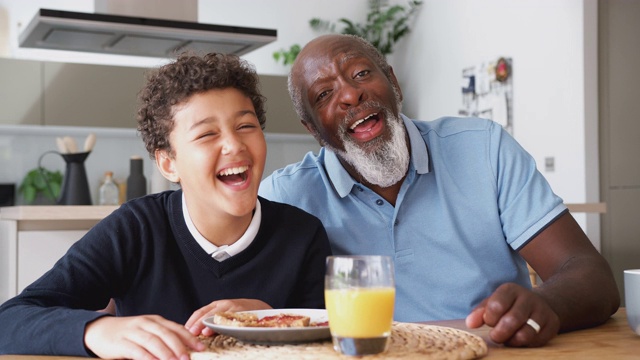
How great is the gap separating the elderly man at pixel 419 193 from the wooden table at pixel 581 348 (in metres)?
0.29

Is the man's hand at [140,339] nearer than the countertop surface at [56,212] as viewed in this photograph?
Yes

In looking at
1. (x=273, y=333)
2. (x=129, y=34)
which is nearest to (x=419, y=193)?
(x=273, y=333)

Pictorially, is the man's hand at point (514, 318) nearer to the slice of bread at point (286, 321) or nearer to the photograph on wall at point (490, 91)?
the slice of bread at point (286, 321)

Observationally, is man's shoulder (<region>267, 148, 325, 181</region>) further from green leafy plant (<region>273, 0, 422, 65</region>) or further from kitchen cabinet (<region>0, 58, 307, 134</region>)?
green leafy plant (<region>273, 0, 422, 65</region>)

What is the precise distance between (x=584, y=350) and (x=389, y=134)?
90cm

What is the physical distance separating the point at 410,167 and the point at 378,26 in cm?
446

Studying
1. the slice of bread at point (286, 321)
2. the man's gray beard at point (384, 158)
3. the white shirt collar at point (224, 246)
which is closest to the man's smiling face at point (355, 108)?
the man's gray beard at point (384, 158)

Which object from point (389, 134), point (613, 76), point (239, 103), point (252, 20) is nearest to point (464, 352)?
point (239, 103)

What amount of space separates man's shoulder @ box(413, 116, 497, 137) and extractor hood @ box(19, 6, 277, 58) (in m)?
2.30

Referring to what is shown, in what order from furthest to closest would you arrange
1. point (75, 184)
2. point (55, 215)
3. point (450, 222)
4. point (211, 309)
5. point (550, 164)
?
point (550, 164) < point (75, 184) < point (55, 215) < point (450, 222) < point (211, 309)

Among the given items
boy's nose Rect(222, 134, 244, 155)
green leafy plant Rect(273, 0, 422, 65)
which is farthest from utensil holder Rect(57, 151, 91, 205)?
green leafy plant Rect(273, 0, 422, 65)

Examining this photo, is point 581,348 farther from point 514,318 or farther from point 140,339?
point 140,339

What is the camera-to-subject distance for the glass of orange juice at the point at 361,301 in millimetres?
912

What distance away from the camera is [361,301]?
909 millimetres
